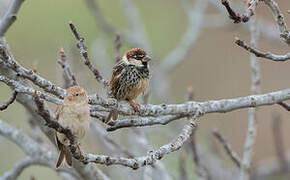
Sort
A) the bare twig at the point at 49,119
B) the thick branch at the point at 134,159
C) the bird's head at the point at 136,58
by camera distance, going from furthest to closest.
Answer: the bird's head at the point at 136,58 < the thick branch at the point at 134,159 < the bare twig at the point at 49,119

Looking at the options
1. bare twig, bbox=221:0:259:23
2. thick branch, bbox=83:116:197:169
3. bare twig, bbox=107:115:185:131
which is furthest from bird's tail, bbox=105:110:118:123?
bare twig, bbox=221:0:259:23

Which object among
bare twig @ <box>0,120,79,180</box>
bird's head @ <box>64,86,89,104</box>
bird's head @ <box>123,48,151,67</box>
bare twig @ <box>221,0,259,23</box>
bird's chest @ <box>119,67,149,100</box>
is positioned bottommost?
bird's head @ <box>64,86,89,104</box>

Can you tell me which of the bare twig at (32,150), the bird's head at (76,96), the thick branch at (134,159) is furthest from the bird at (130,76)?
the bird's head at (76,96)

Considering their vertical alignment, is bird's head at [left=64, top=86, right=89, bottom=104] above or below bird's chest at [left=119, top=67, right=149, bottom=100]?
below

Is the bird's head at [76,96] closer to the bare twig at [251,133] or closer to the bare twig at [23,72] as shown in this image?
the bare twig at [23,72]

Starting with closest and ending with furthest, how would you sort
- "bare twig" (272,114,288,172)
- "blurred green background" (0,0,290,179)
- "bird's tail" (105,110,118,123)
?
1. "bird's tail" (105,110,118,123)
2. "bare twig" (272,114,288,172)
3. "blurred green background" (0,0,290,179)

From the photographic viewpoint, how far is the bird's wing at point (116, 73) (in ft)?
12.5

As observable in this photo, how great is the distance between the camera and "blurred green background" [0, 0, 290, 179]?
7168mm

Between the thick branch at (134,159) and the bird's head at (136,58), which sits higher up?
the bird's head at (136,58)

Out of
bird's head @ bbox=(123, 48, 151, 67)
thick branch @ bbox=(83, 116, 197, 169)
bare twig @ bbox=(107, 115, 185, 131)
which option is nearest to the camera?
thick branch @ bbox=(83, 116, 197, 169)

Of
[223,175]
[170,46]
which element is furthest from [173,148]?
[170,46]

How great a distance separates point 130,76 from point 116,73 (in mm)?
111

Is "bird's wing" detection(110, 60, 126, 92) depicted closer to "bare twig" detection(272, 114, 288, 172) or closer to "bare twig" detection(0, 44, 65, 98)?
"bare twig" detection(0, 44, 65, 98)

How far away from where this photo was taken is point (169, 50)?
8.41 metres
